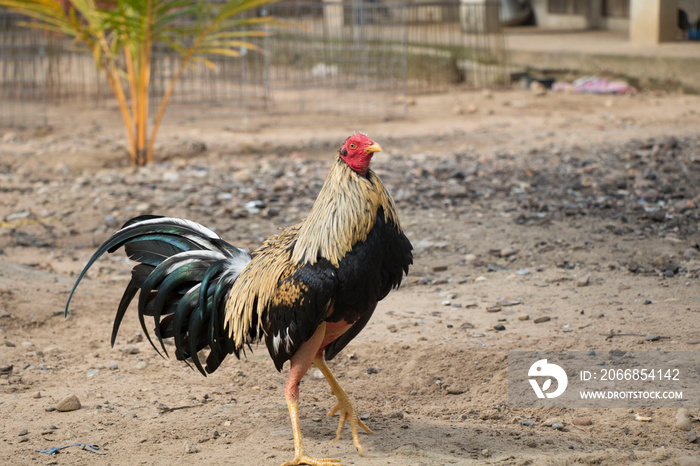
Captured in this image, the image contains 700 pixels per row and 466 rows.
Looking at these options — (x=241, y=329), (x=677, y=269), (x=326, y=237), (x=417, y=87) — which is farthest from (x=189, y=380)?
(x=417, y=87)

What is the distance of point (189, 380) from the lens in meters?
4.22

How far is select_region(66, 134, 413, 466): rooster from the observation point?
2980 millimetres

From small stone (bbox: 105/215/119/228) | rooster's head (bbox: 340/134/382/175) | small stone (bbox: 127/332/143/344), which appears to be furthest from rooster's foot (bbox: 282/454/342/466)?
small stone (bbox: 105/215/119/228)

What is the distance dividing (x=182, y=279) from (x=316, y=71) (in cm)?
1224

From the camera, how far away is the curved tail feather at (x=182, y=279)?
3432mm

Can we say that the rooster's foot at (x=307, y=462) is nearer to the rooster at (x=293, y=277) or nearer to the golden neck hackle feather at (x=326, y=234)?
the rooster at (x=293, y=277)

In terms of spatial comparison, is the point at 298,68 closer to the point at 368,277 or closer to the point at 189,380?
the point at 189,380

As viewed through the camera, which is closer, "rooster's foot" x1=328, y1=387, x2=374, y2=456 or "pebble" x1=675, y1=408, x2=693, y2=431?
"pebble" x1=675, y1=408, x2=693, y2=431

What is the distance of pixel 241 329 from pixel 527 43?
44.0ft

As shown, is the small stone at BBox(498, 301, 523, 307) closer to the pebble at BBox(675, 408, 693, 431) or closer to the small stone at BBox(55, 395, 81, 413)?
the pebble at BBox(675, 408, 693, 431)

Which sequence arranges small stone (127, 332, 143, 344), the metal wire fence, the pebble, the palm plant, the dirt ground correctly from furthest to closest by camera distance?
the metal wire fence → the palm plant → small stone (127, 332, 143, 344) → the dirt ground → the pebble

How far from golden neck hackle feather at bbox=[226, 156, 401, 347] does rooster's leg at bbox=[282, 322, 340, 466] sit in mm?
244

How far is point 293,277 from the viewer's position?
306 cm

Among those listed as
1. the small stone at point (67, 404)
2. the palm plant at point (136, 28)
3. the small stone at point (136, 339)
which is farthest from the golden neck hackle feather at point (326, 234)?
the palm plant at point (136, 28)
